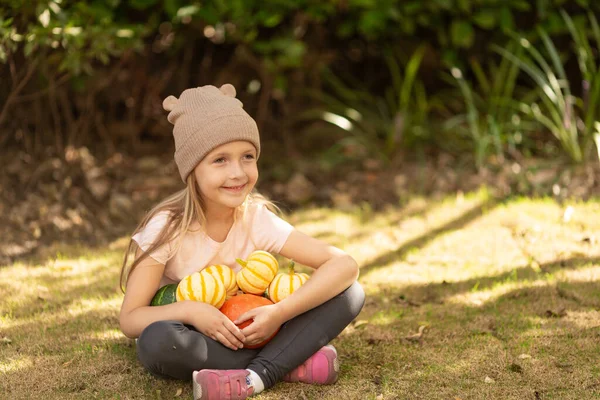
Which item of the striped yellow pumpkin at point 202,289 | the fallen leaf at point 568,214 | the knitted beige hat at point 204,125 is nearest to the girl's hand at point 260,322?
the striped yellow pumpkin at point 202,289

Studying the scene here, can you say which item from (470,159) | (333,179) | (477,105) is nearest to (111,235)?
(333,179)

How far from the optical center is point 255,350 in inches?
121

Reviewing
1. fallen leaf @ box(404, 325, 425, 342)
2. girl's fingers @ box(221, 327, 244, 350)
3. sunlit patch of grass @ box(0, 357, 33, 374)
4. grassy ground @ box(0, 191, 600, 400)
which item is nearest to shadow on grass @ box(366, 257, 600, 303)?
grassy ground @ box(0, 191, 600, 400)

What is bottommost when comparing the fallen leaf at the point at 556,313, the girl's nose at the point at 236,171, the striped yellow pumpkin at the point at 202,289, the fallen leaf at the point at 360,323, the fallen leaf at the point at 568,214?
the fallen leaf at the point at 568,214

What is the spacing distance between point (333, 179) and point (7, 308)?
2.90 m

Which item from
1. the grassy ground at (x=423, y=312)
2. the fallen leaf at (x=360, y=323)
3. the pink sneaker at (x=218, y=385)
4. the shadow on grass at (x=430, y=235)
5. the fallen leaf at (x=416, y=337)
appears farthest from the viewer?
the shadow on grass at (x=430, y=235)

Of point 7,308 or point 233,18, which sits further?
point 233,18

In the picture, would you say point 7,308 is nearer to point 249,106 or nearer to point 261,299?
point 261,299

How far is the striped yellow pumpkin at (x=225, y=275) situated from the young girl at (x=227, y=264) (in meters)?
0.12

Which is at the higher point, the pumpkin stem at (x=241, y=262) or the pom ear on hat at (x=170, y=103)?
the pom ear on hat at (x=170, y=103)

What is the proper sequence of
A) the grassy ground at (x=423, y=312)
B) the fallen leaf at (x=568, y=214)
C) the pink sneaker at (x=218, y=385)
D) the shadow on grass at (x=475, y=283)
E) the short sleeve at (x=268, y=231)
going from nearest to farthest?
the pink sneaker at (x=218, y=385) < the grassy ground at (x=423, y=312) < the short sleeve at (x=268, y=231) < the shadow on grass at (x=475, y=283) < the fallen leaf at (x=568, y=214)

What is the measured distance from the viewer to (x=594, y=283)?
4.05 meters

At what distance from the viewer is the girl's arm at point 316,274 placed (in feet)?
9.88

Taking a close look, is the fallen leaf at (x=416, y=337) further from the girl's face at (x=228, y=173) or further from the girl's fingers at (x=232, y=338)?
the girl's face at (x=228, y=173)
